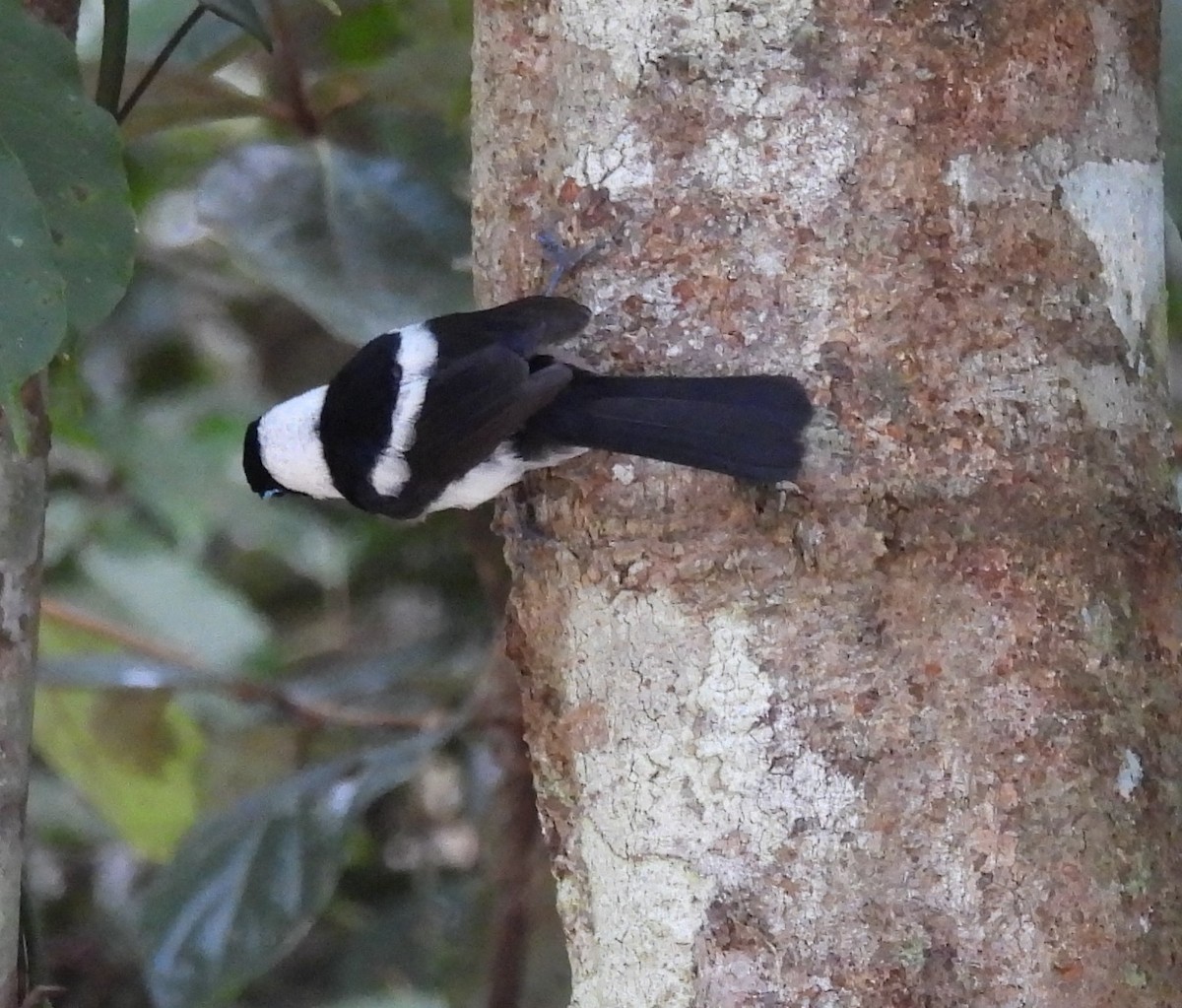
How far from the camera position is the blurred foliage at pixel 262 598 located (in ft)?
5.70

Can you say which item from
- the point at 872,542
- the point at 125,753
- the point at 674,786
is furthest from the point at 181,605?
the point at 872,542

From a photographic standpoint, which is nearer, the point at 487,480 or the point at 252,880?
the point at 487,480

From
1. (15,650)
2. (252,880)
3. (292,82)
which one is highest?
(292,82)

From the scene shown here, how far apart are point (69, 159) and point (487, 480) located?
0.54 metres

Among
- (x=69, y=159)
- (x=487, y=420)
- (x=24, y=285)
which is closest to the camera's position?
(x=24, y=285)

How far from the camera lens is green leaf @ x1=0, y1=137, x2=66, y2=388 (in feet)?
3.18

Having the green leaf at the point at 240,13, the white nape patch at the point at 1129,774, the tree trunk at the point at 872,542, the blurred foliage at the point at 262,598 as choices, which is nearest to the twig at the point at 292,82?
the blurred foliage at the point at 262,598

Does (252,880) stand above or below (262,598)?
below

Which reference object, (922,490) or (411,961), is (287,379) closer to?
(411,961)

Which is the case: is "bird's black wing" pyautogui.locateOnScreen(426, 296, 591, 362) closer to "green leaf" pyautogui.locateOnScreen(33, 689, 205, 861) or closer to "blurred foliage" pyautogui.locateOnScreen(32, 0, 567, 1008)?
"blurred foliage" pyautogui.locateOnScreen(32, 0, 567, 1008)

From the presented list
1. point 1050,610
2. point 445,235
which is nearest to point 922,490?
point 1050,610

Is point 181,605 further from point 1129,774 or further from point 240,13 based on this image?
point 1129,774

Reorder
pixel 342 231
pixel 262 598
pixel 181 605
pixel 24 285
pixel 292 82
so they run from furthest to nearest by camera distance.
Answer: pixel 262 598 → pixel 181 605 → pixel 292 82 → pixel 342 231 → pixel 24 285

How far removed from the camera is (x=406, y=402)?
154cm
